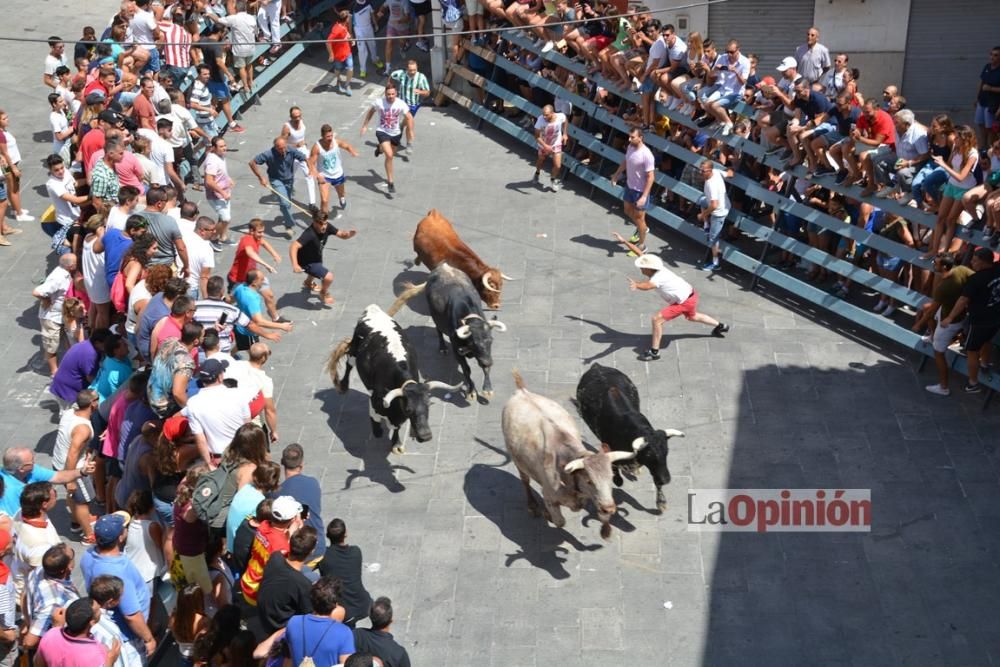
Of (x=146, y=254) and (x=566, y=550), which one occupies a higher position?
(x=146, y=254)

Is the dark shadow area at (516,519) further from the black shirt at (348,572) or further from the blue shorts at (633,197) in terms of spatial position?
the blue shorts at (633,197)

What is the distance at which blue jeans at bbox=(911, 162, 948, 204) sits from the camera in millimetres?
15047

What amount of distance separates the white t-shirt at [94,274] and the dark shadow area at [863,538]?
23.6 ft

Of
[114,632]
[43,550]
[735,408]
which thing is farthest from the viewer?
[735,408]

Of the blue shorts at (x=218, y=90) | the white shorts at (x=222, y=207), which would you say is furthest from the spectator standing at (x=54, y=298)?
the blue shorts at (x=218, y=90)

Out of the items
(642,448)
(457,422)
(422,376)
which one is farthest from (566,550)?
(422,376)

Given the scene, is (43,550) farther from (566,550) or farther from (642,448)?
(642,448)

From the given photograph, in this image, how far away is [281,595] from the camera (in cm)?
934

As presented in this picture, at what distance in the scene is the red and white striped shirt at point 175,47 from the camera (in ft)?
69.1

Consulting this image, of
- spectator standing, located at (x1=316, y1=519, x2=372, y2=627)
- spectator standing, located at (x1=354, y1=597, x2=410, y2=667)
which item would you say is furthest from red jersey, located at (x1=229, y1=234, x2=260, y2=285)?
spectator standing, located at (x1=354, y1=597, x2=410, y2=667)

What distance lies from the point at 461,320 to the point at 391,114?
6201 millimetres

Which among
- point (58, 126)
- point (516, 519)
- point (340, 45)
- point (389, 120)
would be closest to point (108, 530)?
point (516, 519)

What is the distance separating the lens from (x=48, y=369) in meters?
15.5

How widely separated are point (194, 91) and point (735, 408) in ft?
37.6
